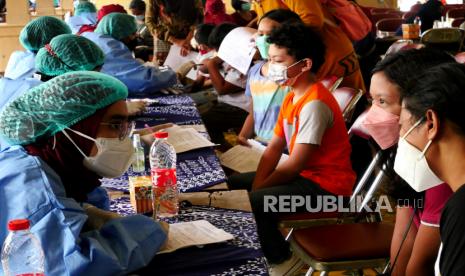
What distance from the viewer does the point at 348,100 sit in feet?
9.70

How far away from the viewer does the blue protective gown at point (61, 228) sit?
4.30 ft

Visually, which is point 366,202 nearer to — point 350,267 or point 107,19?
point 350,267

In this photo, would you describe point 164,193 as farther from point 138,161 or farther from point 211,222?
point 138,161

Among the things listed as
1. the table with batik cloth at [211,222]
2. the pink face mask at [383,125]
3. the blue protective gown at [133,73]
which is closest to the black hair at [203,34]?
the blue protective gown at [133,73]

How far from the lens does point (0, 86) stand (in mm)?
3189

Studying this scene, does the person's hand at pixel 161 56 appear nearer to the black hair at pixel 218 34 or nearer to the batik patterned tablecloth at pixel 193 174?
the black hair at pixel 218 34

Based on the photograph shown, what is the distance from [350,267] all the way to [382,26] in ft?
23.4

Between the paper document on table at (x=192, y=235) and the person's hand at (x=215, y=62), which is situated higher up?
the paper document on table at (x=192, y=235)

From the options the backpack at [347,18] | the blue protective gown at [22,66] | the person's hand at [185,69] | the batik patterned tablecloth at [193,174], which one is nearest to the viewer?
the batik patterned tablecloth at [193,174]

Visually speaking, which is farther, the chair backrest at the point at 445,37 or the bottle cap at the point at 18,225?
the chair backrest at the point at 445,37

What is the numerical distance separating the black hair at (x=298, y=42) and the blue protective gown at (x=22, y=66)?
6.32 feet

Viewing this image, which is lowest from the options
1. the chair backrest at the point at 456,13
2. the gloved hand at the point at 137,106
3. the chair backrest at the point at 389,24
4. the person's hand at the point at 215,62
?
the chair backrest at the point at 456,13

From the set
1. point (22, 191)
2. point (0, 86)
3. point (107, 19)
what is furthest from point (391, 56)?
point (107, 19)

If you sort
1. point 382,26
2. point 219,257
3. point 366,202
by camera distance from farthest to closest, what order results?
point 382,26, point 366,202, point 219,257
